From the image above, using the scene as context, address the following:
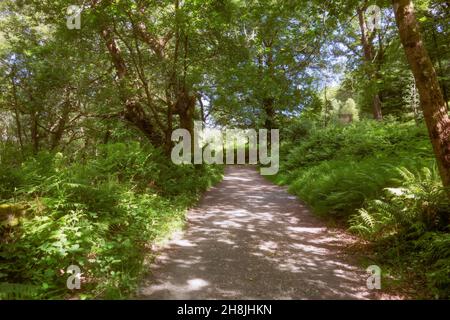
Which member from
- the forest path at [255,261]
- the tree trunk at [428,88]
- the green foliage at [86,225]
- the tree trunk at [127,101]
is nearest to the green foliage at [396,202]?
the forest path at [255,261]

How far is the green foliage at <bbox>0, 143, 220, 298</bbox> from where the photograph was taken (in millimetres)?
4305

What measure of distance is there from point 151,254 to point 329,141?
1228 cm

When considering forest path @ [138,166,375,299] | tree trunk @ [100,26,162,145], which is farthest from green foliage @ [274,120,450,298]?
tree trunk @ [100,26,162,145]

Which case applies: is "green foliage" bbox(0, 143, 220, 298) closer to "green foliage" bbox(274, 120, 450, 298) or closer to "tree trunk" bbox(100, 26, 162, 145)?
"tree trunk" bbox(100, 26, 162, 145)

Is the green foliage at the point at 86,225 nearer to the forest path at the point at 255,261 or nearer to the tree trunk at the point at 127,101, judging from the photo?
the forest path at the point at 255,261

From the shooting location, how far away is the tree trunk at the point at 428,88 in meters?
5.23

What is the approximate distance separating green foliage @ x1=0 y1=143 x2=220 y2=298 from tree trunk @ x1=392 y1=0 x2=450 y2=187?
5.25 meters

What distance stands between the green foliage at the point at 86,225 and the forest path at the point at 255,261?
1.54 feet

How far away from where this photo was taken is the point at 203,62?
36.0 ft

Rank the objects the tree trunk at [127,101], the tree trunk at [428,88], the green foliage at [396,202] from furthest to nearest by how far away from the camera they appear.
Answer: the tree trunk at [127,101]
the tree trunk at [428,88]
the green foliage at [396,202]

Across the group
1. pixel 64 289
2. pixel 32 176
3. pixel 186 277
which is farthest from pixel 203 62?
pixel 64 289

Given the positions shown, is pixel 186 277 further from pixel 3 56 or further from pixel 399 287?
pixel 3 56

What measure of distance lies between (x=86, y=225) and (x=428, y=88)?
20.0 ft
